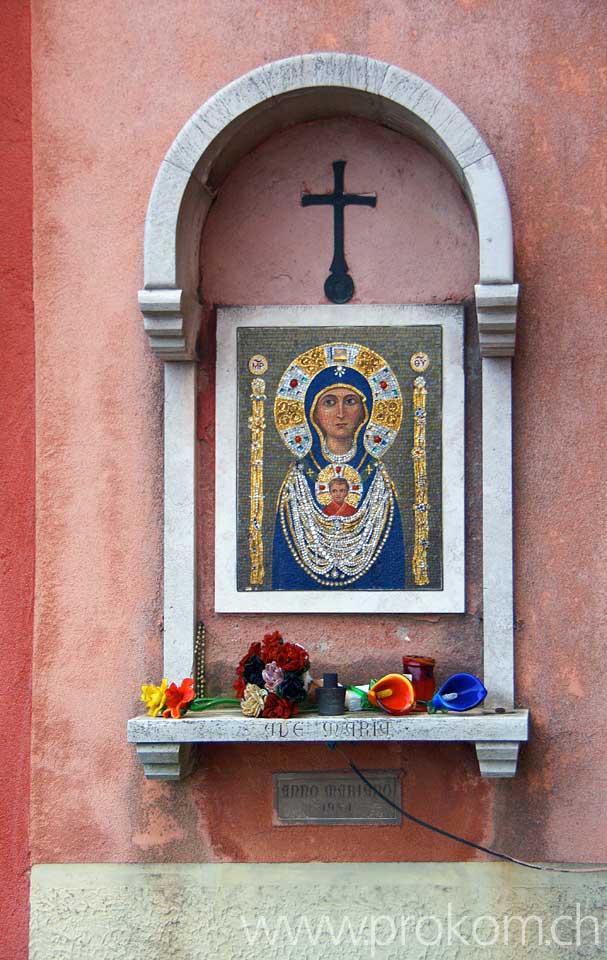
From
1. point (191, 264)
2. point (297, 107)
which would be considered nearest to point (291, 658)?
point (191, 264)

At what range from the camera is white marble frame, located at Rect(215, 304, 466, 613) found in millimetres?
5461

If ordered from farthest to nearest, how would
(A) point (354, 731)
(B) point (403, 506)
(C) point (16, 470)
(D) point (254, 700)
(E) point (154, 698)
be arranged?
(C) point (16, 470)
(B) point (403, 506)
(E) point (154, 698)
(D) point (254, 700)
(A) point (354, 731)

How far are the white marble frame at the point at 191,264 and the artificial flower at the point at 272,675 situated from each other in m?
0.45

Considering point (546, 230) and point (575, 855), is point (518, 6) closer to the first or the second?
point (546, 230)

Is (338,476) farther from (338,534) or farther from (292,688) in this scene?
(292,688)

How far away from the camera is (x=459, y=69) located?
5.52 metres

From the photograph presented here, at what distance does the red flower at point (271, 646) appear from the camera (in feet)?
17.0

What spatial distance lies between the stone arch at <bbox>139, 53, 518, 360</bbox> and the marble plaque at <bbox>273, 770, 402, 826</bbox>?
1809 mm

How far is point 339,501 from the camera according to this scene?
5.52 metres

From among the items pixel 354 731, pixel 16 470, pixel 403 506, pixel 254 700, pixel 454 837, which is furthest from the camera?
pixel 16 470

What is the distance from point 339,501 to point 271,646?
702 millimetres

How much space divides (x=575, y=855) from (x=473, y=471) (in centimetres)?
161

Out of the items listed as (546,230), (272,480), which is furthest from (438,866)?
(546,230)

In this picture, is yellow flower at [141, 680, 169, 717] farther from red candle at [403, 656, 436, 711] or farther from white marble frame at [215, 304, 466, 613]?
red candle at [403, 656, 436, 711]
